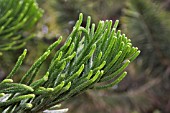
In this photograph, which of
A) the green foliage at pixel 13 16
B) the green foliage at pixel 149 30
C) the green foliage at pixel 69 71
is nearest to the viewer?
the green foliage at pixel 69 71

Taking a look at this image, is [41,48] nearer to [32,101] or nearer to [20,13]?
[20,13]

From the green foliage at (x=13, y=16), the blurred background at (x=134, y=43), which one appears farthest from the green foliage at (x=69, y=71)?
the blurred background at (x=134, y=43)

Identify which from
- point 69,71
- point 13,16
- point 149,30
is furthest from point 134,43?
point 69,71

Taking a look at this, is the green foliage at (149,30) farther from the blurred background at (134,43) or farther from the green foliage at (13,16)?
the green foliage at (13,16)

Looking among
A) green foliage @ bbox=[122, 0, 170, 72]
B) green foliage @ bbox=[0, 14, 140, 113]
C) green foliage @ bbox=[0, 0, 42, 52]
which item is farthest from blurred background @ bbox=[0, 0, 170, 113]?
green foliage @ bbox=[0, 14, 140, 113]

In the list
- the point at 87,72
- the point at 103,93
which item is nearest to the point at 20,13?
the point at 87,72

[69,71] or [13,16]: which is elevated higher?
[13,16]

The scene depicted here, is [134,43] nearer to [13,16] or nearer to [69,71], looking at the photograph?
[13,16]
